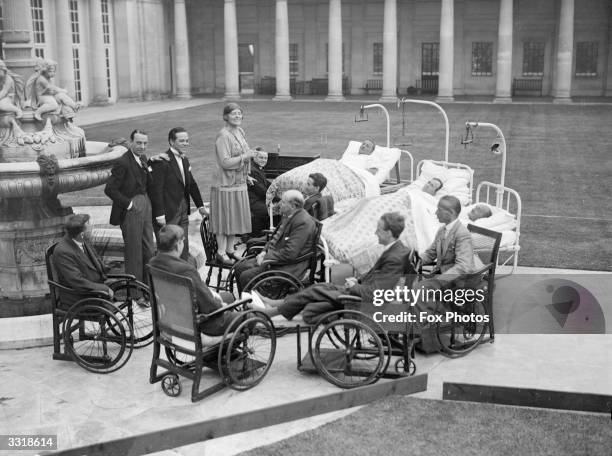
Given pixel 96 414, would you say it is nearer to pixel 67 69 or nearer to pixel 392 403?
pixel 392 403

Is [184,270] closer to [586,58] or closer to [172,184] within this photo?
[172,184]

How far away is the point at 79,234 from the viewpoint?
716 centimetres

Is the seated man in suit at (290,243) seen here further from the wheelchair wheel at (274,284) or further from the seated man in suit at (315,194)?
the seated man in suit at (315,194)

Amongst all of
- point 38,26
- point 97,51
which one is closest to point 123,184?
point 38,26

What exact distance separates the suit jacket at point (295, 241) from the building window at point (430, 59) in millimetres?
37578

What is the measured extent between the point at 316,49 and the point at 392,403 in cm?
4076

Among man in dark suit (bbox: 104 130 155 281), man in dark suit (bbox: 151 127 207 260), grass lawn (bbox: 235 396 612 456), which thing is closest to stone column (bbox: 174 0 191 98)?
man in dark suit (bbox: 151 127 207 260)

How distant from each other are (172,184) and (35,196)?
1.50m

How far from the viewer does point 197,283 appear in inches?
250

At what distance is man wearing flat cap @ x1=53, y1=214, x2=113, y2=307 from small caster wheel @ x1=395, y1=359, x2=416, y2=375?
102 inches

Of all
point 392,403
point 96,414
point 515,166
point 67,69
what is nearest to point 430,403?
point 392,403

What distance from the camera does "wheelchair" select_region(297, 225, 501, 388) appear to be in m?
6.48

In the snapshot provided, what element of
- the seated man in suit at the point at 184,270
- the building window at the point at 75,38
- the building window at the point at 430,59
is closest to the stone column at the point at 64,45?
the building window at the point at 75,38

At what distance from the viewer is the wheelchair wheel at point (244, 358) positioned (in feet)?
20.9
